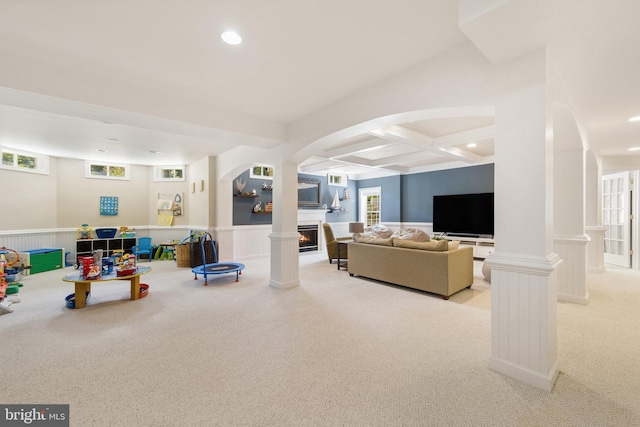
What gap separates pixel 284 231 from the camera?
439cm

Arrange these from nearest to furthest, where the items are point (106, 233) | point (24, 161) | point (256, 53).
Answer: point (256, 53) < point (24, 161) < point (106, 233)

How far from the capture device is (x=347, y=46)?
89.7 inches

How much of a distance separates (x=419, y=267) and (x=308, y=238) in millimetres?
5012

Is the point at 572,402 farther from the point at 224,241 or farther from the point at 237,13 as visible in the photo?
the point at 224,241

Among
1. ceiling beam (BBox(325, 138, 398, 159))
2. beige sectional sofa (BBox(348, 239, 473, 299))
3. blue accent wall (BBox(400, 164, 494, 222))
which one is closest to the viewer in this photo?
beige sectional sofa (BBox(348, 239, 473, 299))

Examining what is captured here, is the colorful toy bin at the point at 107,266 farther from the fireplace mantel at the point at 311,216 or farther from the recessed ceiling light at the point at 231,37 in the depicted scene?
the fireplace mantel at the point at 311,216

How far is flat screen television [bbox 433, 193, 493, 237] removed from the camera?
6.86 meters

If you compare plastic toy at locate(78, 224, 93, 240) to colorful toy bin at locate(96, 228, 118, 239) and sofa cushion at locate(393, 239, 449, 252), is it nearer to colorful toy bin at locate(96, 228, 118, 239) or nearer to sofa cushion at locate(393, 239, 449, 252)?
colorful toy bin at locate(96, 228, 118, 239)

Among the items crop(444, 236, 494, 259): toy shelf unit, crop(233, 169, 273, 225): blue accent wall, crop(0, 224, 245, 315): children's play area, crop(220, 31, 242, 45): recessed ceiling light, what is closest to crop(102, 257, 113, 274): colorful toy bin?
crop(0, 224, 245, 315): children's play area

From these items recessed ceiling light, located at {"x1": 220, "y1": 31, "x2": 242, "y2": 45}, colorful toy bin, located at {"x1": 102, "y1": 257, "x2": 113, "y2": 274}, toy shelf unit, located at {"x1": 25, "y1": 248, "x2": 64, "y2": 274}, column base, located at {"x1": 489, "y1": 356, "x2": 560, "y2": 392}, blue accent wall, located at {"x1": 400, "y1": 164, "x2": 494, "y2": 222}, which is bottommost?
column base, located at {"x1": 489, "y1": 356, "x2": 560, "y2": 392}

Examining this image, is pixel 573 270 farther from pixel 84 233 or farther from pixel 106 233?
pixel 84 233

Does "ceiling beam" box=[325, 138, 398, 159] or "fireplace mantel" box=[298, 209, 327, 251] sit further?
"fireplace mantel" box=[298, 209, 327, 251]

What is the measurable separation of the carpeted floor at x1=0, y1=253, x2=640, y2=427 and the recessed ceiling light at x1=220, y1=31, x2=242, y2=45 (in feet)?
8.74

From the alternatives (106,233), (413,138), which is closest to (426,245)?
(413,138)
